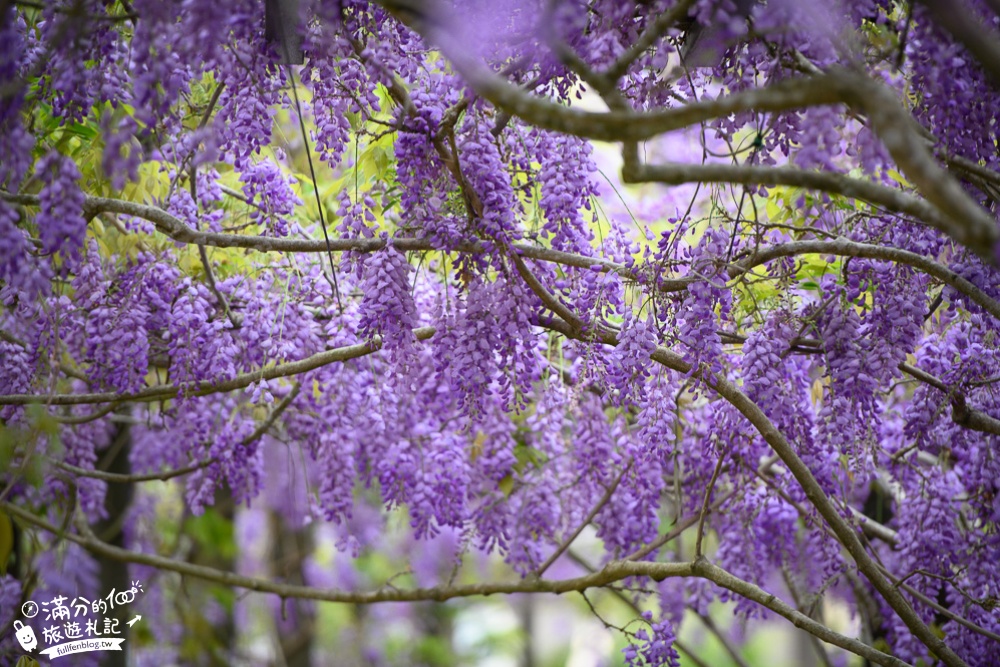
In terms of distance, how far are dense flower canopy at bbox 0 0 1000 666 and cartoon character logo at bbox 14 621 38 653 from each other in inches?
3.3

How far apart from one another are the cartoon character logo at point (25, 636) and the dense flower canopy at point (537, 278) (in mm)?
84

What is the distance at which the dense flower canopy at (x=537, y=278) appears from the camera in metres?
Result: 2.25

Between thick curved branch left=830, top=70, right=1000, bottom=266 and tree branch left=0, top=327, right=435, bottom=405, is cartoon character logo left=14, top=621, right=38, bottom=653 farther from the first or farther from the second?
thick curved branch left=830, top=70, right=1000, bottom=266

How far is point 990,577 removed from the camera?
Result: 3699mm

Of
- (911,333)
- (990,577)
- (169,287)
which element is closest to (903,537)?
(990,577)

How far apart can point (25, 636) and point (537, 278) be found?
9.29 ft

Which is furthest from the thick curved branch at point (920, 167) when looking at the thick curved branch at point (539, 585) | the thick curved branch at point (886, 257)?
the thick curved branch at point (539, 585)

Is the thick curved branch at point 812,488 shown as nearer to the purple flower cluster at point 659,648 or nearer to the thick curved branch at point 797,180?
the purple flower cluster at point 659,648

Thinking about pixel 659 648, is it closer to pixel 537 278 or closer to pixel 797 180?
pixel 537 278

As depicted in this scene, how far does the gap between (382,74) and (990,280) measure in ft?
6.06

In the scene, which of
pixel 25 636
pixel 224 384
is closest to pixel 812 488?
pixel 224 384

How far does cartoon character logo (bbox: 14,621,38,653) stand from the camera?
400 cm

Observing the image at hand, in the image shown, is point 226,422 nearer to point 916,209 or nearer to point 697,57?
point 697,57

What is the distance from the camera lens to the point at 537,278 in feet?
10.5
